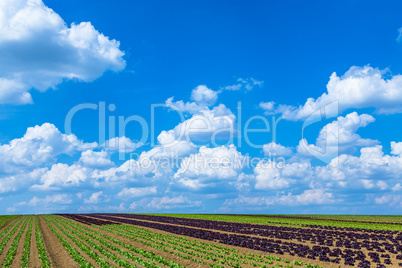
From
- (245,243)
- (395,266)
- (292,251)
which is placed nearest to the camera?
(395,266)

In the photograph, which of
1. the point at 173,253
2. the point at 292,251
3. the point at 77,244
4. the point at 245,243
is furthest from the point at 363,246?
the point at 77,244

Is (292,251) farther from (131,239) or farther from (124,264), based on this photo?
(131,239)

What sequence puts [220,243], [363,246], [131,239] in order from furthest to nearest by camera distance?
[131,239] < [220,243] < [363,246]

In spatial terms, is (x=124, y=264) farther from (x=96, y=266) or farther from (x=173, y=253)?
(x=173, y=253)

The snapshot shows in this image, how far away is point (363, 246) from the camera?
28.7 meters

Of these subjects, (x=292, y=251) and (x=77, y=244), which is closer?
(x=292, y=251)

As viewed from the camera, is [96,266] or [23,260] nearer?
[96,266]

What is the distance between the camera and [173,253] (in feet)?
88.5

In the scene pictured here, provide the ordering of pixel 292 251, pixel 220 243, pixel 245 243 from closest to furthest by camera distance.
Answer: pixel 292 251 → pixel 245 243 → pixel 220 243

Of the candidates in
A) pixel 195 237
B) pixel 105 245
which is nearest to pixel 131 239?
pixel 105 245

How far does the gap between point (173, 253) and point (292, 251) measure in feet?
33.1

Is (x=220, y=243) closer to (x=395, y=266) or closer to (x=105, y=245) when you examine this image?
(x=105, y=245)

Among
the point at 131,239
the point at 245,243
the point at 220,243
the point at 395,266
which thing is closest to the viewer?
the point at 395,266

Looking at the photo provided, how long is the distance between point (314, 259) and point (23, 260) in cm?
2253
